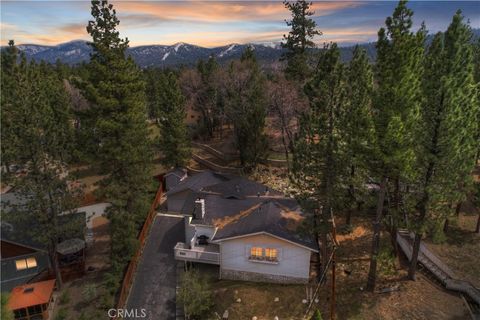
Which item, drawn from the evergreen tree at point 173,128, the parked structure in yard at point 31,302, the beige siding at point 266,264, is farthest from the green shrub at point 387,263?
the evergreen tree at point 173,128

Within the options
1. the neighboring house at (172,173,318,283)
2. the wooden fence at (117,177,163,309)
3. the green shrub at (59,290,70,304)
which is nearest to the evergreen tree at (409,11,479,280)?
the neighboring house at (172,173,318,283)

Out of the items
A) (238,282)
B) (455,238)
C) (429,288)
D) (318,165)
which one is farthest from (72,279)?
(455,238)

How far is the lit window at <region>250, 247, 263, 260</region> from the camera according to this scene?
22.9 meters

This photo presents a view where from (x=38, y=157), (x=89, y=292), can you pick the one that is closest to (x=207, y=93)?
(x=38, y=157)

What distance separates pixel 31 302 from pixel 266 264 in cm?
1611

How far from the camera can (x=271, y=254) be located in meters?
22.7

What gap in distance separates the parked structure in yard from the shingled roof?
12.4 meters

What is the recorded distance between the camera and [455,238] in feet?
86.3

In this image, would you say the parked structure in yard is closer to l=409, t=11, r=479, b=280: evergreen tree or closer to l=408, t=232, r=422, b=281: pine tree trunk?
l=408, t=232, r=422, b=281: pine tree trunk

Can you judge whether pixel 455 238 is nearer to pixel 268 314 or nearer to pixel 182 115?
pixel 268 314

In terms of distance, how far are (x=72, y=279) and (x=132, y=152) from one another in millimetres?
11925

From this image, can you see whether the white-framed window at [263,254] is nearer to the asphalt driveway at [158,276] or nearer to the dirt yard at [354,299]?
the dirt yard at [354,299]

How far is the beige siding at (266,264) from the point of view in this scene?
2216 centimetres

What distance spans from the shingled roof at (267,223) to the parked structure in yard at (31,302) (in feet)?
40.6
